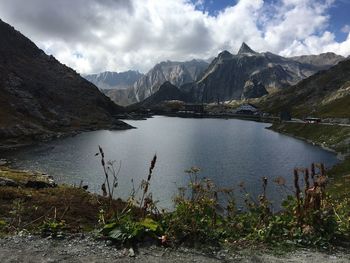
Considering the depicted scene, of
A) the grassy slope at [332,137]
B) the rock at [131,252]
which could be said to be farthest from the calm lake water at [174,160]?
the rock at [131,252]

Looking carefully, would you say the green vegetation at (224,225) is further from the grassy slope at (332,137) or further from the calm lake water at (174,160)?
the grassy slope at (332,137)

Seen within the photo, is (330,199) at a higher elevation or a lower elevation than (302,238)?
higher

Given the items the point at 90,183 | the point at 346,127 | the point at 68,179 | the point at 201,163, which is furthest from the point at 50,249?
the point at 346,127

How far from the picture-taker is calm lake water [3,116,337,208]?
83250 mm

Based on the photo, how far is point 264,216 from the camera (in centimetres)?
1677

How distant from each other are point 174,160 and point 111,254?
10150 cm

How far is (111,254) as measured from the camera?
13.8 m

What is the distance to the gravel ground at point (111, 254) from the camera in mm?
13453

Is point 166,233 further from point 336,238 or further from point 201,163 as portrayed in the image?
point 201,163

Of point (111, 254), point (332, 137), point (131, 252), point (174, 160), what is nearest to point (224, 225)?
point (131, 252)

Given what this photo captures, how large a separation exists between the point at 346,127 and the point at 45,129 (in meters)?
135

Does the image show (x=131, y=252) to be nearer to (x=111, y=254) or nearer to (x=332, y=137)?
(x=111, y=254)

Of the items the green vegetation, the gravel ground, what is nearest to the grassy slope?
the green vegetation

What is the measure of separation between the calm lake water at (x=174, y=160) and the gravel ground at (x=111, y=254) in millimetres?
48174
